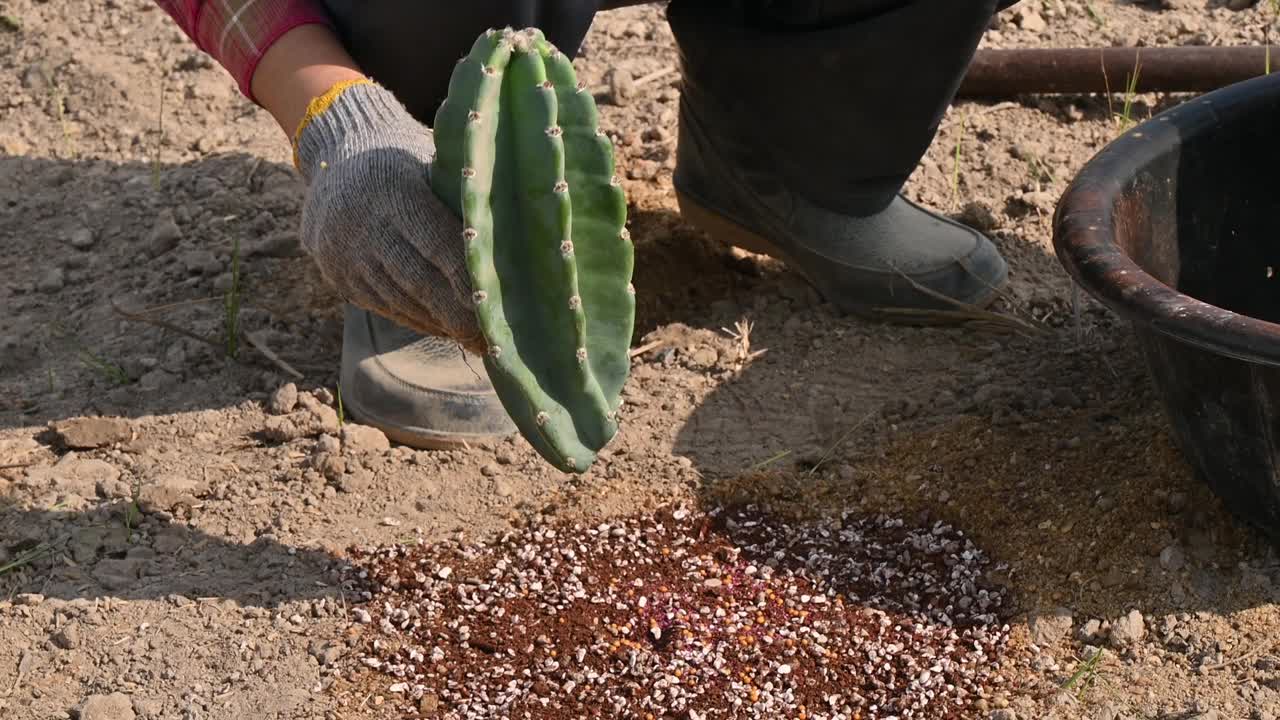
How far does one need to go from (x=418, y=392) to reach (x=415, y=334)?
0.14 metres

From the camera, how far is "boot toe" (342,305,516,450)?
7.89 ft

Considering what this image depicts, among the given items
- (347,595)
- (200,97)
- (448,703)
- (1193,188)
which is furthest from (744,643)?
(200,97)

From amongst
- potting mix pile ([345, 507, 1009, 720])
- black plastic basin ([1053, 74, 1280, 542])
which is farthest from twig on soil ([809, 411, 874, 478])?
black plastic basin ([1053, 74, 1280, 542])

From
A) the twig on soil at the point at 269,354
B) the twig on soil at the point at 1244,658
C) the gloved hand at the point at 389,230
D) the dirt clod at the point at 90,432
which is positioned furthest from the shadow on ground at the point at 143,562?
the twig on soil at the point at 1244,658

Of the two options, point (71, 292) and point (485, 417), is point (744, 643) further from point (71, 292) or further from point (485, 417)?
point (71, 292)

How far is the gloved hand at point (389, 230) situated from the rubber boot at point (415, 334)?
36cm

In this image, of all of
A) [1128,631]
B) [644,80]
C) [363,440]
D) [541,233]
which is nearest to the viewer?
[541,233]

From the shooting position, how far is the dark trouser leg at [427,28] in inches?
83.0

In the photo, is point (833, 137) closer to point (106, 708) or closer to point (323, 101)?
point (323, 101)

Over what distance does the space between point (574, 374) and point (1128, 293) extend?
0.69 metres

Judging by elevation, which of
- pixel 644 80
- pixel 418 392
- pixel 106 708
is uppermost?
pixel 644 80

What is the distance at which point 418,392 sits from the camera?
2.41 m

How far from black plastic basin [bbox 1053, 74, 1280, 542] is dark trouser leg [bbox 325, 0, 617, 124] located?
31.0 inches

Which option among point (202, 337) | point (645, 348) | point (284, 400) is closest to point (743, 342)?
point (645, 348)
